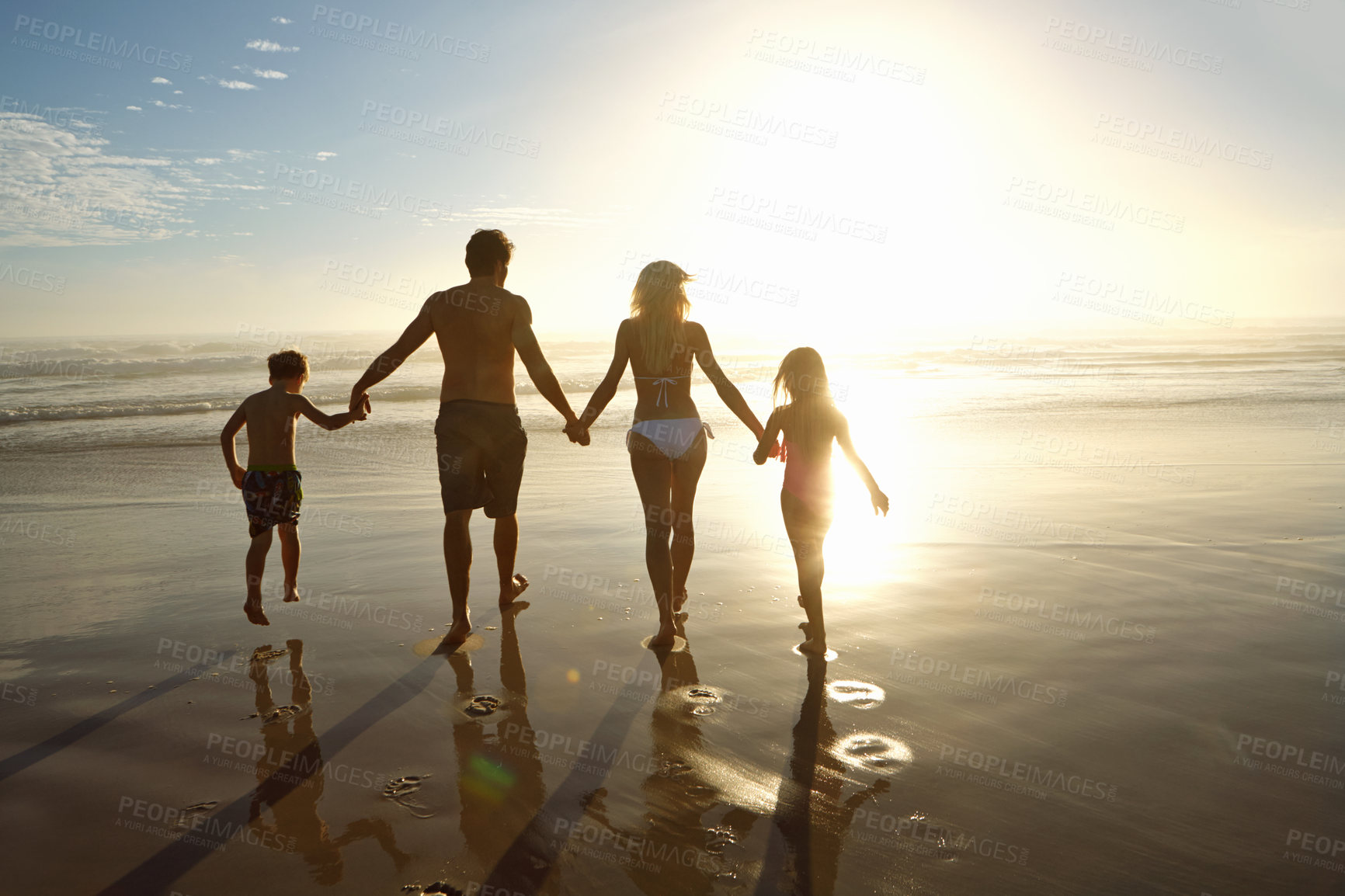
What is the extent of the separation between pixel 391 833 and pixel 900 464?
8.59 meters

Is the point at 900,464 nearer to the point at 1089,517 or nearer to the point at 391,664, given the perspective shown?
the point at 1089,517

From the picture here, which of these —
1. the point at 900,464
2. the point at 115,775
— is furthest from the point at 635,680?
the point at 900,464

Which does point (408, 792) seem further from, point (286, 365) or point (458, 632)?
point (286, 365)

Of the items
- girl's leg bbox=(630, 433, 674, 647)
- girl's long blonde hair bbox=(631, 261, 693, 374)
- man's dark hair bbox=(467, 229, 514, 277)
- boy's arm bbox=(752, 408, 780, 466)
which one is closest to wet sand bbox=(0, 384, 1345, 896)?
girl's leg bbox=(630, 433, 674, 647)

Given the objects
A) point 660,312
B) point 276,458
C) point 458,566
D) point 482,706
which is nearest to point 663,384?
point 660,312

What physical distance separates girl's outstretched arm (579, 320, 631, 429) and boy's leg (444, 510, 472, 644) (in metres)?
0.95

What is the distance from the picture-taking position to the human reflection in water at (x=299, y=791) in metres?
2.46

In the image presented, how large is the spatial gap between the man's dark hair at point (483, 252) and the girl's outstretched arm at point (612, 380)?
84cm

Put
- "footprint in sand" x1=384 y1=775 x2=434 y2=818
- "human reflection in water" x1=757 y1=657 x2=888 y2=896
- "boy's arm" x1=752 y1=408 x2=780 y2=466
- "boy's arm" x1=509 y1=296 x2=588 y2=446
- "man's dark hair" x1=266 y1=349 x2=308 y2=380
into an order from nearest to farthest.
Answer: "human reflection in water" x1=757 y1=657 x2=888 y2=896 → "footprint in sand" x1=384 y1=775 x2=434 y2=818 → "boy's arm" x1=752 y1=408 x2=780 y2=466 → "boy's arm" x1=509 y1=296 x2=588 y2=446 → "man's dark hair" x1=266 y1=349 x2=308 y2=380

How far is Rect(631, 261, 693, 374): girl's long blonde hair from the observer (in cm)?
455

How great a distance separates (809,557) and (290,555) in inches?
122

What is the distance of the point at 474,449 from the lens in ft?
15.1

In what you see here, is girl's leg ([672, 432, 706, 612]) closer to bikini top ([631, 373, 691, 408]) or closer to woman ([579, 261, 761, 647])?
woman ([579, 261, 761, 647])

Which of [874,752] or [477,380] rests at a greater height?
[477,380]
